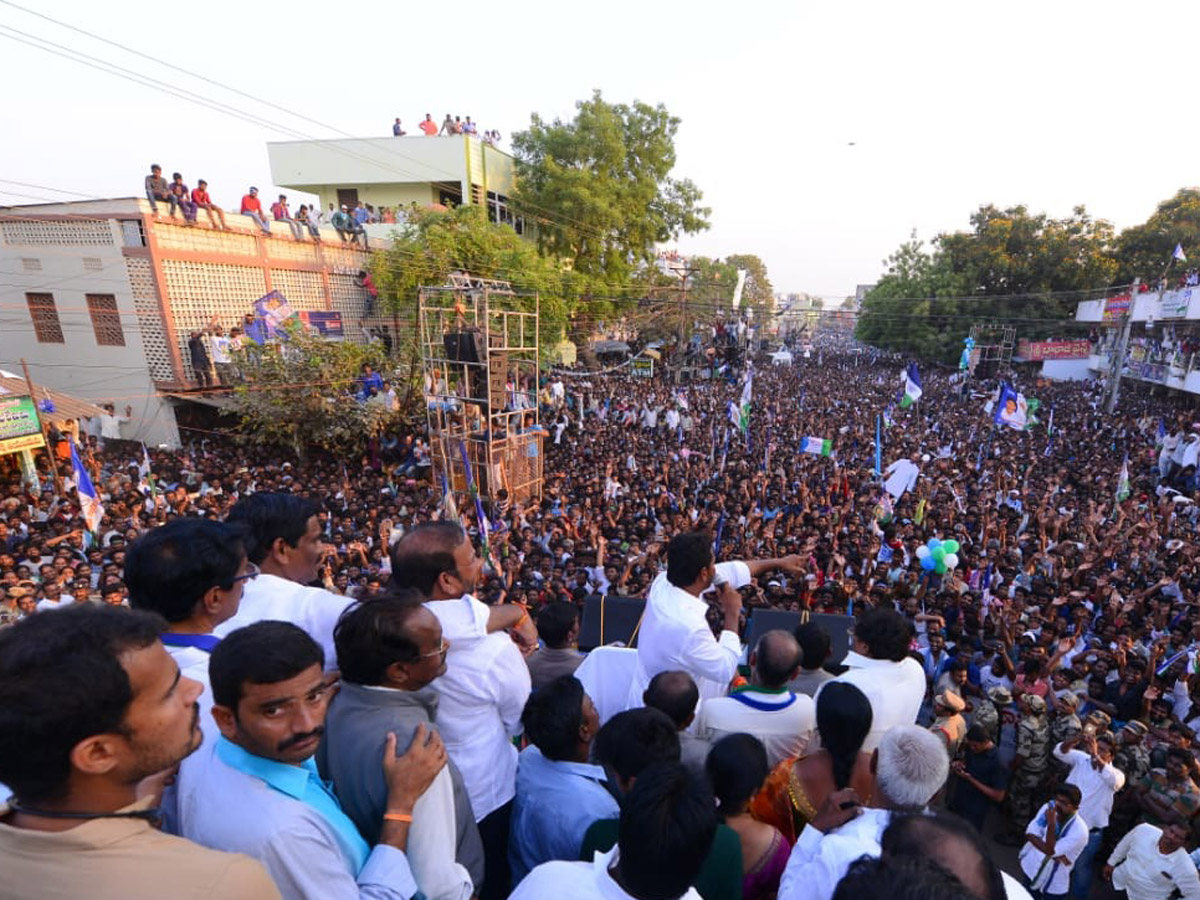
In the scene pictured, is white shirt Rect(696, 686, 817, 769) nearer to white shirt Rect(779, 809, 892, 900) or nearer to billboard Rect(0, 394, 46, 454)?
white shirt Rect(779, 809, 892, 900)

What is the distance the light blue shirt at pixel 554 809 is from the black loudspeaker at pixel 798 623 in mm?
2511

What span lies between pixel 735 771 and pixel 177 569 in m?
1.74

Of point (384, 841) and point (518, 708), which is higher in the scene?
point (384, 841)

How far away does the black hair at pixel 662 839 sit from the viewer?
4.33ft

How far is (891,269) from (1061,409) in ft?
88.0

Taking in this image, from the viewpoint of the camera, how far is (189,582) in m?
1.78

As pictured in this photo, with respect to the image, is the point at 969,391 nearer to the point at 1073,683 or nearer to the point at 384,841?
the point at 1073,683

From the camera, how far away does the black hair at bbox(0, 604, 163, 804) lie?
0.97m

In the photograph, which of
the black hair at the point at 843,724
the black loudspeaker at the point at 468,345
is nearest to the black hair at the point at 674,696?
the black hair at the point at 843,724

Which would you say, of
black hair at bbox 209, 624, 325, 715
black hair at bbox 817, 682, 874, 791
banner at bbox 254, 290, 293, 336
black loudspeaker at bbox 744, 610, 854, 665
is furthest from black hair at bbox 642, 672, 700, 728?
banner at bbox 254, 290, 293, 336

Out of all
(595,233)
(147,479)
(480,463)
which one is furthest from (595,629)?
(595,233)

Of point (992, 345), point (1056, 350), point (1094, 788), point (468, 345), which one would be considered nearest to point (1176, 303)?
point (992, 345)

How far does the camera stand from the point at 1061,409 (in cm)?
2059

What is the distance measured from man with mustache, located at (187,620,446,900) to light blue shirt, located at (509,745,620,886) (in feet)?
2.13
